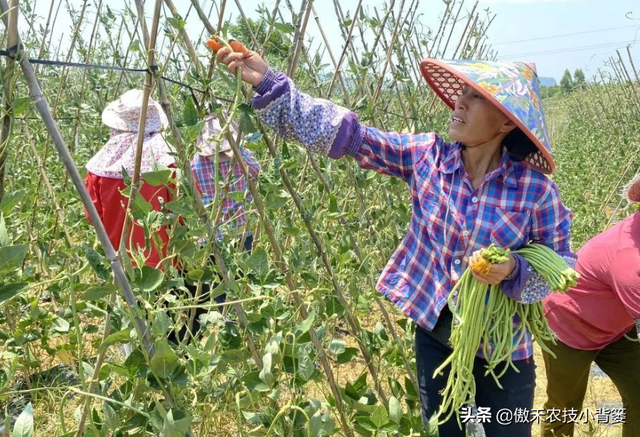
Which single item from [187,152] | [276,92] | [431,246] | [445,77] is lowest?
[431,246]

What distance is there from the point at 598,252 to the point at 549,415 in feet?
1.90

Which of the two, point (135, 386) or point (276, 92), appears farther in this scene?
point (276, 92)

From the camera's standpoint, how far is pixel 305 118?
1131 mm

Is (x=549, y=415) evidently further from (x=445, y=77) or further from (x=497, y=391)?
(x=445, y=77)

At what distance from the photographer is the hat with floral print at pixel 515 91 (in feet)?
3.77

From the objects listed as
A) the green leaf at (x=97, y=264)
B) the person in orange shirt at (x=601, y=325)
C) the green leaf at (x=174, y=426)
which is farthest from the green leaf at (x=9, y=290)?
the person in orange shirt at (x=601, y=325)

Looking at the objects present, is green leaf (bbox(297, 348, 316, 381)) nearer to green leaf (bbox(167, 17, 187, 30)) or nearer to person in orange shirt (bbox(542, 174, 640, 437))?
green leaf (bbox(167, 17, 187, 30))

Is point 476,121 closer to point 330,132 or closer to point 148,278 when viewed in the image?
point 330,132

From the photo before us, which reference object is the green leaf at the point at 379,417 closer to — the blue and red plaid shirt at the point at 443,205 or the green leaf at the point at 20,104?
the blue and red plaid shirt at the point at 443,205

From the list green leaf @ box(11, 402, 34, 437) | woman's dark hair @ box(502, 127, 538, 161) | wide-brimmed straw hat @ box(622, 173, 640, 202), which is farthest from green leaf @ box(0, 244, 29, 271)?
wide-brimmed straw hat @ box(622, 173, 640, 202)

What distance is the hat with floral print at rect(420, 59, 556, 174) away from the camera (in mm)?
1148

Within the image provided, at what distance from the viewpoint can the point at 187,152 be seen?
0.91 m

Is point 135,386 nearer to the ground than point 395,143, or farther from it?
nearer to the ground

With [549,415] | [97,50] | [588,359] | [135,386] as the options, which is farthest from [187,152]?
[97,50]
